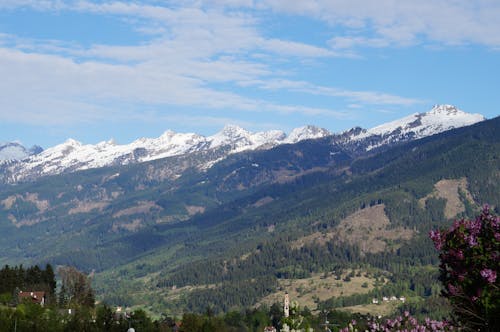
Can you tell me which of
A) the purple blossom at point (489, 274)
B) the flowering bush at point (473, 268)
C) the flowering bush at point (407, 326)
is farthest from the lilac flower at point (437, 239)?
the flowering bush at point (407, 326)

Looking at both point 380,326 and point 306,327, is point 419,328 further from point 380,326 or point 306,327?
point 306,327

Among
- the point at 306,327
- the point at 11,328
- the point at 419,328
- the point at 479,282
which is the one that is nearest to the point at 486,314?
the point at 479,282

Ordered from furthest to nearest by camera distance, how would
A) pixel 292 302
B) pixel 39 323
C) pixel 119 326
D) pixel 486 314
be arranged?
pixel 119 326 < pixel 39 323 < pixel 486 314 < pixel 292 302

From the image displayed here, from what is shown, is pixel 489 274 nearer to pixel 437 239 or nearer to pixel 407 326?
pixel 437 239

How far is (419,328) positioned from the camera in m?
34.2

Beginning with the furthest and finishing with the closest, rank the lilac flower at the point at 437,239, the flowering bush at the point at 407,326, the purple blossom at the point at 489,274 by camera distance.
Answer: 1. the flowering bush at the point at 407,326
2. the lilac flower at the point at 437,239
3. the purple blossom at the point at 489,274

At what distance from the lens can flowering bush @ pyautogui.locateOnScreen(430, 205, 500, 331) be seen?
3100cm

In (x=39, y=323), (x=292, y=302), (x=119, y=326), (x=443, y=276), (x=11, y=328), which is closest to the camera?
(x=292, y=302)

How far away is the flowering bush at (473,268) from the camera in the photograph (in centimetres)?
3100

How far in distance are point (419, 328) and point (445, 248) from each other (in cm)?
398

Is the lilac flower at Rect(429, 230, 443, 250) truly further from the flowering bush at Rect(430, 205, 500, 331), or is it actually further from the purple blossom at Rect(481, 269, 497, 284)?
the purple blossom at Rect(481, 269, 497, 284)

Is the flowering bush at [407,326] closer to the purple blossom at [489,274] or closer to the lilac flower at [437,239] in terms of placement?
the lilac flower at [437,239]

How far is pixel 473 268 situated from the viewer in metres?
31.7

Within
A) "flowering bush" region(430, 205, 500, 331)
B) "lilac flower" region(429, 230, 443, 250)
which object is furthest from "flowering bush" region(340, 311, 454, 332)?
"lilac flower" region(429, 230, 443, 250)
